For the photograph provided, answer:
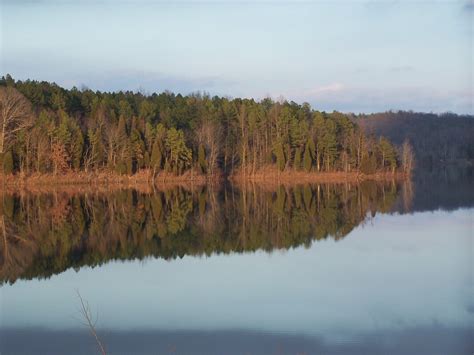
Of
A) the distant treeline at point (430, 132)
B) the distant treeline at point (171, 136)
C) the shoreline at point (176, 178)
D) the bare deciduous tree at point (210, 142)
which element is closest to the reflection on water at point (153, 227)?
the shoreline at point (176, 178)

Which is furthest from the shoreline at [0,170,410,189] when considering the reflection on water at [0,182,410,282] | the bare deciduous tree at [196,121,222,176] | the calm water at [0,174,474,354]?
the calm water at [0,174,474,354]

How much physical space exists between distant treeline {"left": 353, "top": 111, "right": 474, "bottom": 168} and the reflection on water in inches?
3716

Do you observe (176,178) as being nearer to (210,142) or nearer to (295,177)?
(210,142)

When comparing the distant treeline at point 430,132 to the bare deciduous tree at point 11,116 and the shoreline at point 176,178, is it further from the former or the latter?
the bare deciduous tree at point 11,116

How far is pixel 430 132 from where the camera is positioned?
526 ft

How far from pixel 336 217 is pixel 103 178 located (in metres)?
35.5

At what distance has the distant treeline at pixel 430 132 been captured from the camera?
14025cm

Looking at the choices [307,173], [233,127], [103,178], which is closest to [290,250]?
[103,178]

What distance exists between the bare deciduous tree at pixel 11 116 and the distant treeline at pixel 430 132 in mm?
84765

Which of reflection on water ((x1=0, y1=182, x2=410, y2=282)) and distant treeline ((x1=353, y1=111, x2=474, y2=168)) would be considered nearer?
reflection on water ((x1=0, y1=182, x2=410, y2=282))

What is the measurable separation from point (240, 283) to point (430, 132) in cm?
15542

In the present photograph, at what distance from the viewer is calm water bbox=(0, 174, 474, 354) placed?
34.6ft

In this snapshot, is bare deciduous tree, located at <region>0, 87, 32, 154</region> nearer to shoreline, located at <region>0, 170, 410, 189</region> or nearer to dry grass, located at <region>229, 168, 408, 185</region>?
shoreline, located at <region>0, 170, 410, 189</region>

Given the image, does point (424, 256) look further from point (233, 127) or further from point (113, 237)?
point (233, 127)
